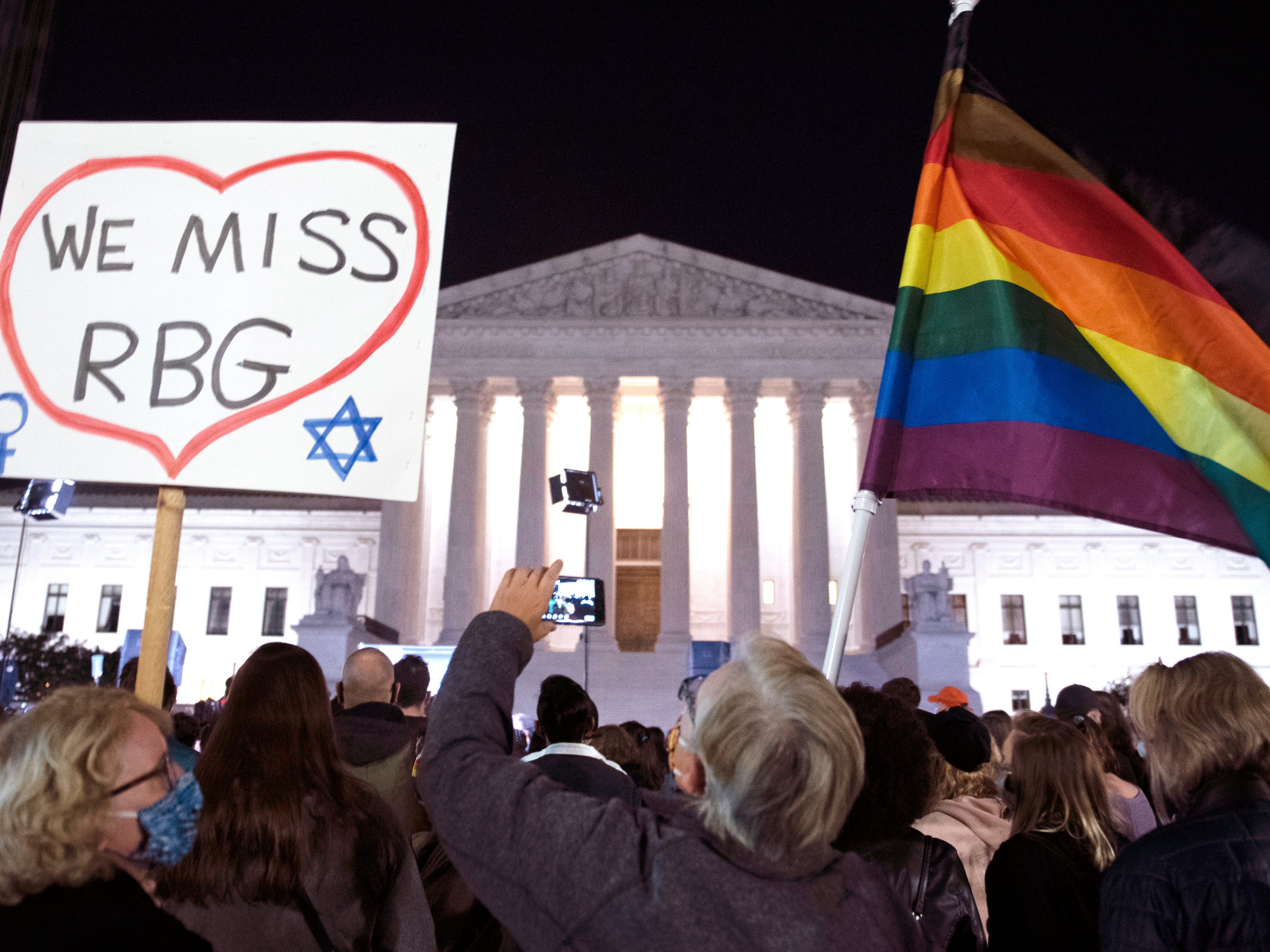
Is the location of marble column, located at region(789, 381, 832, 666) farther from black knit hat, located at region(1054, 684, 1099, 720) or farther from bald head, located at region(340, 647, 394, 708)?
bald head, located at region(340, 647, 394, 708)

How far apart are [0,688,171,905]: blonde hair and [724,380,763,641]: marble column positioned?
3401 cm

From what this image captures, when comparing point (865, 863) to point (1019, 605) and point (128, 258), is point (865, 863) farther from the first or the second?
point (1019, 605)

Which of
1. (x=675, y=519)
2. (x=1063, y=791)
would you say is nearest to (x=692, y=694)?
(x=1063, y=791)

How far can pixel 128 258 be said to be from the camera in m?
Answer: 4.57

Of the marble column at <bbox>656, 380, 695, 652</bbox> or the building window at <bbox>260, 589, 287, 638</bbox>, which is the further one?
the building window at <bbox>260, 589, 287, 638</bbox>

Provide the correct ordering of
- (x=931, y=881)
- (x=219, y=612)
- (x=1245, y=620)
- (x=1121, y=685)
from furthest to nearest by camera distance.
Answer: (x=1245, y=620), (x=219, y=612), (x=1121, y=685), (x=931, y=881)

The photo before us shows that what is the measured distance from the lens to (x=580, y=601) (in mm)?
19766

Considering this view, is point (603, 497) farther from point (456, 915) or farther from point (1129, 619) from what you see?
point (456, 915)

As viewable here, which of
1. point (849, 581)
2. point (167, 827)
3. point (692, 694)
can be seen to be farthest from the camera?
point (849, 581)

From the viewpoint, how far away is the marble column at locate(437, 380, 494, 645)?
3716cm

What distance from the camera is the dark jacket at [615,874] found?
206cm

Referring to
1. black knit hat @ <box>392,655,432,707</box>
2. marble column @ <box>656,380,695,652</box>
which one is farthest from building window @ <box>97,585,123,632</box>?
black knit hat @ <box>392,655,432,707</box>

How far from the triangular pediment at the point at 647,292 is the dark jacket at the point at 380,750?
36033 mm

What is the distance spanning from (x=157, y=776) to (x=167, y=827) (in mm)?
117
